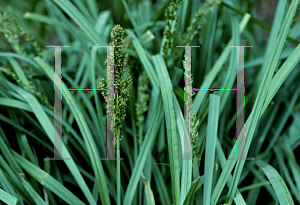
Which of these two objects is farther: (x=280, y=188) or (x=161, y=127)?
(x=161, y=127)

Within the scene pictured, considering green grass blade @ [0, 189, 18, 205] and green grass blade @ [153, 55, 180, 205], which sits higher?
green grass blade @ [153, 55, 180, 205]

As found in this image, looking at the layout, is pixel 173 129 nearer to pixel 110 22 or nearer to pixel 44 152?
pixel 44 152

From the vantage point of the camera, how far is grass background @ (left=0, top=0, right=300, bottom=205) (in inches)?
18.4

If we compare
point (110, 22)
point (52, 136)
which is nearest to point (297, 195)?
point (52, 136)

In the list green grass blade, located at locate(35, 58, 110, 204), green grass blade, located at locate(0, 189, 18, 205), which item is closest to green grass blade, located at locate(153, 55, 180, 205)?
green grass blade, located at locate(35, 58, 110, 204)

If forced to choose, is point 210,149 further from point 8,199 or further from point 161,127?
point 8,199

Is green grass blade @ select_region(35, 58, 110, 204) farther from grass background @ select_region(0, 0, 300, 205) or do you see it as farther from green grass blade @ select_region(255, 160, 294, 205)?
green grass blade @ select_region(255, 160, 294, 205)

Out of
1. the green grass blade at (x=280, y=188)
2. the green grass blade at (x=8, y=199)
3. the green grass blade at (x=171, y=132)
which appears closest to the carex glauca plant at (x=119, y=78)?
the green grass blade at (x=171, y=132)

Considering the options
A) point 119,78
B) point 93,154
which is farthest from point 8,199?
point 119,78

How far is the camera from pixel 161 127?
0.67 metres

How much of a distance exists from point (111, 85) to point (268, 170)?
365 mm

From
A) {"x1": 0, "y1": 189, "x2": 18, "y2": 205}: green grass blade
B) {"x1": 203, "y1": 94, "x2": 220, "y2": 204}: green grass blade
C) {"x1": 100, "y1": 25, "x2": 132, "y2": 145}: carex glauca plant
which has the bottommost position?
{"x1": 0, "y1": 189, "x2": 18, "y2": 205}: green grass blade

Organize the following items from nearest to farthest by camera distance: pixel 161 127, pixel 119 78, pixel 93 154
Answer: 1. pixel 119 78
2. pixel 93 154
3. pixel 161 127

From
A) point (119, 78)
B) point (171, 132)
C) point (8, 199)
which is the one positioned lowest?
point (8, 199)
